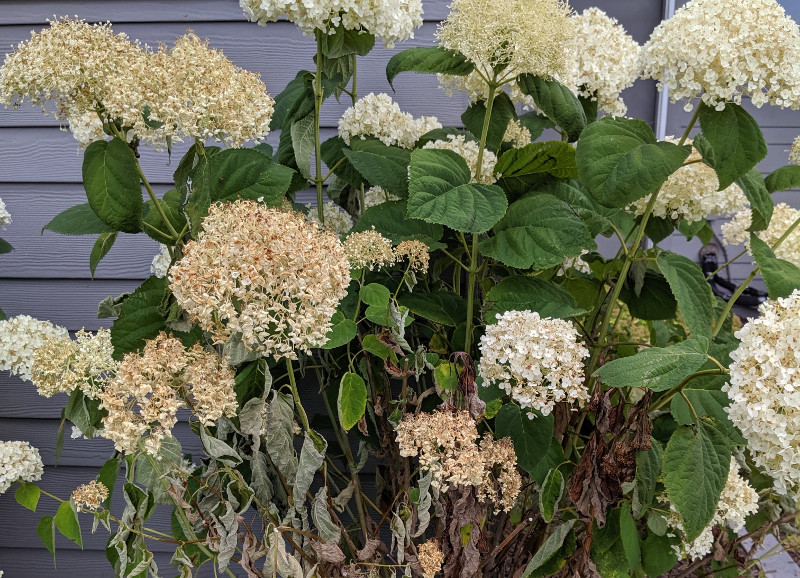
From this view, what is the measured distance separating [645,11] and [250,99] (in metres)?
1.13

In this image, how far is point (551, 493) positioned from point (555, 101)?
545mm

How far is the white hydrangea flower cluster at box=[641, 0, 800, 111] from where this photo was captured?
2.27 feet

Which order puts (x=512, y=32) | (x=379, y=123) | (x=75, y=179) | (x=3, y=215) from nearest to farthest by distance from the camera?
1. (x=512, y=32)
2. (x=379, y=123)
3. (x=3, y=215)
4. (x=75, y=179)

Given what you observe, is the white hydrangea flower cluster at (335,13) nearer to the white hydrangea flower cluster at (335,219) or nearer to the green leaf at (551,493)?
the white hydrangea flower cluster at (335,219)

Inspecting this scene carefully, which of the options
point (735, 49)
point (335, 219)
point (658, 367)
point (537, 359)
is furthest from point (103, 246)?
point (735, 49)

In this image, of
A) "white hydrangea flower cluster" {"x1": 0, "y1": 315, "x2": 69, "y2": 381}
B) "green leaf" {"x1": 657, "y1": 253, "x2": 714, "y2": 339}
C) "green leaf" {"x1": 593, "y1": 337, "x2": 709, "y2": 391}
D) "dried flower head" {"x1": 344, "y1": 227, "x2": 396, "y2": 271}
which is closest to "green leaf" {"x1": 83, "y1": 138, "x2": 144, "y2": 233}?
"dried flower head" {"x1": 344, "y1": 227, "x2": 396, "y2": 271}

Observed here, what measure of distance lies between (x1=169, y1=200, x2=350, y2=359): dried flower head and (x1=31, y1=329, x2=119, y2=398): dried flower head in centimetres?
33

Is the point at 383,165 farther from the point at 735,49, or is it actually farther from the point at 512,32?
the point at 735,49

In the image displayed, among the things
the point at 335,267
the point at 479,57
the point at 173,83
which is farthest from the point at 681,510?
the point at 173,83

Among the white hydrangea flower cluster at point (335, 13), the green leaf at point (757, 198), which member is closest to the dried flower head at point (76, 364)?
the white hydrangea flower cluster at point (335, 13)

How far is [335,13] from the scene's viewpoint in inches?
29.8

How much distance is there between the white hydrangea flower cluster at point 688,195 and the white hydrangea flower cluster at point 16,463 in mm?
1135

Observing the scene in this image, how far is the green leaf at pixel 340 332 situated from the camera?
2.21 ft

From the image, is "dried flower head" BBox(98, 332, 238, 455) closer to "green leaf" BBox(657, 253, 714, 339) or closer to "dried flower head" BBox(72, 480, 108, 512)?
"dried flower head" BBox(72, 480, 108, 512)
